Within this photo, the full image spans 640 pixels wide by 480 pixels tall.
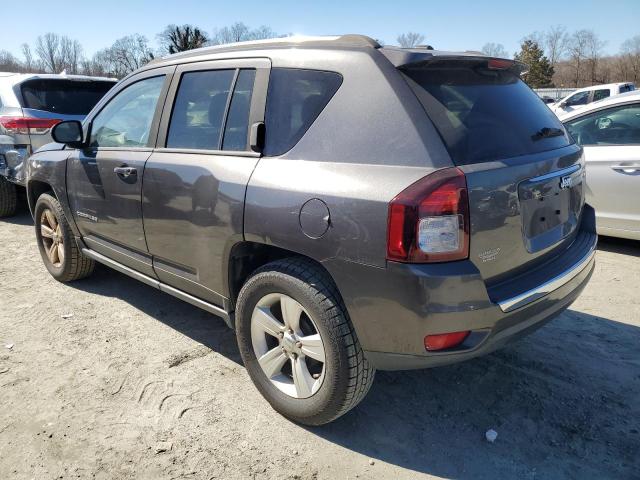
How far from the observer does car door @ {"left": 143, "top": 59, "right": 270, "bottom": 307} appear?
2.62m

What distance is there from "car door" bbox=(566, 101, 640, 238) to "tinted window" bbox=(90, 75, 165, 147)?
4251 mm

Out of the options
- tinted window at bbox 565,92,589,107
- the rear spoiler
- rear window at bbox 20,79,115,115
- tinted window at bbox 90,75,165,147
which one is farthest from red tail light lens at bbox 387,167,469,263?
tinted window at bbox 565,92,589,107

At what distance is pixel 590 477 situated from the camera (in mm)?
2203

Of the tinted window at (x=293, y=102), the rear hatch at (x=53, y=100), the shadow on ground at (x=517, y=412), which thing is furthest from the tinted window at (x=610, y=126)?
the rear hatch at (x=53, y=100)

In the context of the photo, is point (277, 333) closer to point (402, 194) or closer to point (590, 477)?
point (402, 194)

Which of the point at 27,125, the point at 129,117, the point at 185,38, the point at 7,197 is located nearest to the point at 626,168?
the point at 129,117

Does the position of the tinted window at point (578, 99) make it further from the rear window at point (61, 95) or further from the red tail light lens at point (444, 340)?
the red tail light lens at point (444, 340)

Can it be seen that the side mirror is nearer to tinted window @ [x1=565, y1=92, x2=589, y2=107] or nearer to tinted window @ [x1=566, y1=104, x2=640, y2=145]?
tinted window @ [x1=566, y1=104, x2=640, y2=145]

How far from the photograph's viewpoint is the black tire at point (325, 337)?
2.23 meters

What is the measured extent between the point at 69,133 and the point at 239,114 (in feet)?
5.75

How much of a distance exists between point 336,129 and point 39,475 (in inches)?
81.8

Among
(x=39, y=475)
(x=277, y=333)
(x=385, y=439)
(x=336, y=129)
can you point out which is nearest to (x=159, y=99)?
(x=336, y=129)

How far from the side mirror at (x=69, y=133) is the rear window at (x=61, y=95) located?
3221 mm

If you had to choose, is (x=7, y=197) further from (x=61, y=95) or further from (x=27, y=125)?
(x=61, y=95)
